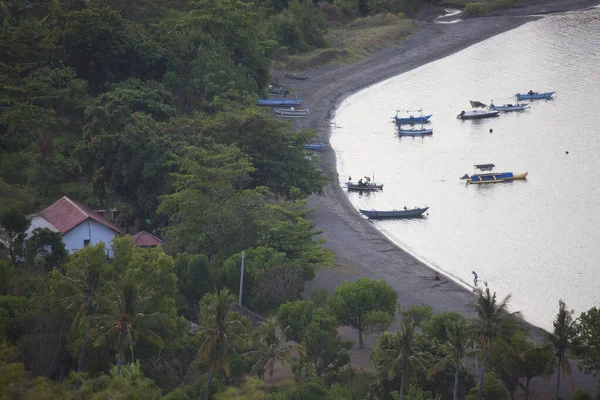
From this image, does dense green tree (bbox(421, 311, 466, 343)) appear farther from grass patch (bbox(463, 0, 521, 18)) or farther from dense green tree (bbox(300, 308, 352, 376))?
grass patch (bbox(463, 0, 521, 18))

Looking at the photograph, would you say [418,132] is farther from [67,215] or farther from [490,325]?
[490,325]

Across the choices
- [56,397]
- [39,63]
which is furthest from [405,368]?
[39,63]

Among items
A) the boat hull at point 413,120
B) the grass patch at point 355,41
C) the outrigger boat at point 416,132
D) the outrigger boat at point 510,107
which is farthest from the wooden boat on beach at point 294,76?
the outrigger boat at point 510,107

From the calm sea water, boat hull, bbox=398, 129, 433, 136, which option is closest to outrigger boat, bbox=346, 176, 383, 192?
the calm sea water

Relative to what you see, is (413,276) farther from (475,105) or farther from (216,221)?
(475,105)

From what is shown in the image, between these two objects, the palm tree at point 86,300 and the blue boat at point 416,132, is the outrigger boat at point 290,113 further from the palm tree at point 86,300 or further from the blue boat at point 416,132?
the palm tree at point 86,300

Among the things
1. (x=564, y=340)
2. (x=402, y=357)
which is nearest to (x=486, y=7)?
(x=564, y=340)
